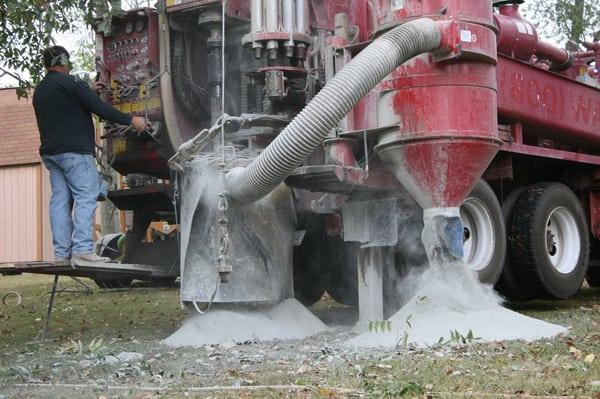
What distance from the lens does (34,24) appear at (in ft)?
23.0

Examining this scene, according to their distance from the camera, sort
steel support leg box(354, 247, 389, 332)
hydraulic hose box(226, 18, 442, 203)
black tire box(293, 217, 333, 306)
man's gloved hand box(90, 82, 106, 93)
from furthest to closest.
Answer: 1. black tire box(293, 217, 333, 306)
2. man's gloved hand box(90, 82, 106, 93)
3. steel support leg box(354, 247, 389, 332)
4. hydraulic hose box(226, 18, 442, 203)

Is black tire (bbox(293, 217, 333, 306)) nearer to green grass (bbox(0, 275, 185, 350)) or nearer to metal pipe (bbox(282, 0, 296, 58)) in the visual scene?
green grass (bbox(0, 275, 185, 350))

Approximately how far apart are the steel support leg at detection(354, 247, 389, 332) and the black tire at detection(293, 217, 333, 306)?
900 millimetres

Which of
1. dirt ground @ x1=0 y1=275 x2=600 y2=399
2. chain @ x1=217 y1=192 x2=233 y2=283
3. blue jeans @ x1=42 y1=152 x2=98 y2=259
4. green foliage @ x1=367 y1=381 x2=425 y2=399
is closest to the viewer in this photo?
green foliage @ x1=367 y1=381 x2=425 y2=399

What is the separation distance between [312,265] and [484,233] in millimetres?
1678

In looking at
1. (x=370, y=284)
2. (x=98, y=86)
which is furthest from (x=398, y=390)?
(x=98, y=86)

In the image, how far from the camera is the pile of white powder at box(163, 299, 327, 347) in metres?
7.09

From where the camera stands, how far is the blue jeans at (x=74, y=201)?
24.1 feet

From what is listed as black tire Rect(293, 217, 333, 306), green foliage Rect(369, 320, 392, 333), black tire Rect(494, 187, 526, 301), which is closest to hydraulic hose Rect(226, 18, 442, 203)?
green foliage Rect(369, 320, 392, 333)

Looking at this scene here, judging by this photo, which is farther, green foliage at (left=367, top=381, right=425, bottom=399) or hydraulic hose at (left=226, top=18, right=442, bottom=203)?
hydraulic hose at (left=226, top=18, right=442, bottom=203)

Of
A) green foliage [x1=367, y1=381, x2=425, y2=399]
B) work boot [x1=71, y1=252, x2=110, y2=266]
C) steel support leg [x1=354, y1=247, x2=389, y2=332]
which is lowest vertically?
green foliage [x1=367, y1=381, x2=425, y2=399]

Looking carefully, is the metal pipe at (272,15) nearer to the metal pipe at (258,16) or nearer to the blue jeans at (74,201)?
the metal pipe at (258,16)

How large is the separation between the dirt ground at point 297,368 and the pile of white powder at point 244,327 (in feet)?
0.59

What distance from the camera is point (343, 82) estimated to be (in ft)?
21.5
